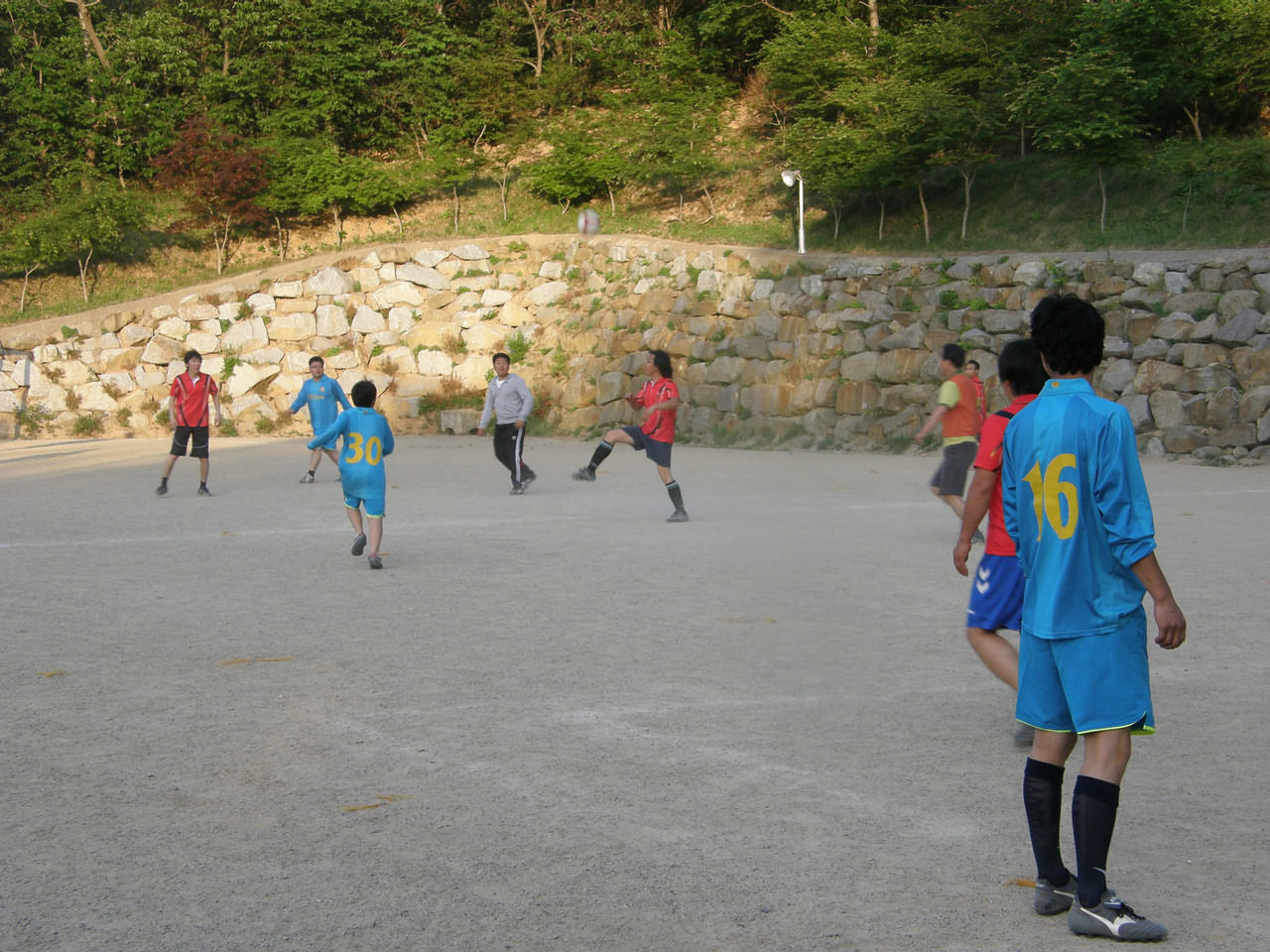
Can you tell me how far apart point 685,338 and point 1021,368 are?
67.4 feet

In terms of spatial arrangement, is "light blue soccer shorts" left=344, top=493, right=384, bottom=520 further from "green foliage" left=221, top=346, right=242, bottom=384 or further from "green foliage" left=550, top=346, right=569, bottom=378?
"green foliage" left=221, top=346, right=242, bottom=384

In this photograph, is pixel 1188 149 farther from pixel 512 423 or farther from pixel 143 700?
pixel 143 700

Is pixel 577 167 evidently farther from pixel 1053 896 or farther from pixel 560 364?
pixel 1053 896

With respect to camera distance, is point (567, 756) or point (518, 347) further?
point (518, 347)

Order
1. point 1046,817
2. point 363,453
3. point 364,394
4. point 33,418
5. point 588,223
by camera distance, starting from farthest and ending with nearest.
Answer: point 588,223
point 33,418
point 363,453
point 364,394
point 1046,817

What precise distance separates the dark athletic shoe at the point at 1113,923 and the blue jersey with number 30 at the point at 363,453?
7670 mm

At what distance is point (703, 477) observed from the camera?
17.7 metres

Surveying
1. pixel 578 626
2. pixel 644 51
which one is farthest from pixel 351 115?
pixel 578 626

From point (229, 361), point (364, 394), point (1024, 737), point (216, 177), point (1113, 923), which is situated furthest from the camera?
point (216, 177)

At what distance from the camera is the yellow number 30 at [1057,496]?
3467 millimetres

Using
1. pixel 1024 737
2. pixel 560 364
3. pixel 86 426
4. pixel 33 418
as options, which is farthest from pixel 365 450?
pixel 33 418

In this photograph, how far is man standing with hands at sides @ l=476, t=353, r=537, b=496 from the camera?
15.6 metres

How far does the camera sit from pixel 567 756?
507cm

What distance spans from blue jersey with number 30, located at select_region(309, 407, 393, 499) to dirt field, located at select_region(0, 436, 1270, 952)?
70cm
